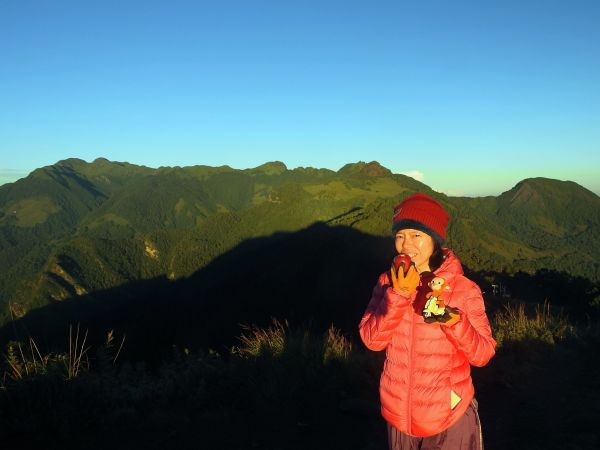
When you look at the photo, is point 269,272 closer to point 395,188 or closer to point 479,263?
point 479,263

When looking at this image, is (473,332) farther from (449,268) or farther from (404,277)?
(404,277)

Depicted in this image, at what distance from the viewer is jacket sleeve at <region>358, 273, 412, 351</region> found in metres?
2.88

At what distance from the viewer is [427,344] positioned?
9.89 ft

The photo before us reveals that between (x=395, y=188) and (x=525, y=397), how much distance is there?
17806 centimetres

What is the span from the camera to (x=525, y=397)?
19.9ft

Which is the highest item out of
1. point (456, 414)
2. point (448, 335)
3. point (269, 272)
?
point (448, 335)

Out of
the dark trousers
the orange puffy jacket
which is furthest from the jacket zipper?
the dark trousers

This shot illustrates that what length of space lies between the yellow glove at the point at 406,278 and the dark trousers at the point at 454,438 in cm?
94

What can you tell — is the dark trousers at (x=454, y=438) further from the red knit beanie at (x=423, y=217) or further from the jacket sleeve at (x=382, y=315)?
the red knit beanie at (x=423, y=217)

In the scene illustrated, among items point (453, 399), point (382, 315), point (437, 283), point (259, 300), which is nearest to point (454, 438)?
point (453, 399)

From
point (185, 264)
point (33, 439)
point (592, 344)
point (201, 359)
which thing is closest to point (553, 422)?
point (592, 344)

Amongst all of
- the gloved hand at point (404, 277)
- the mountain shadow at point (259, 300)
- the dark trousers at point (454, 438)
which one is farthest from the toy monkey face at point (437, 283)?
the mountain shadow at point (259, 300)

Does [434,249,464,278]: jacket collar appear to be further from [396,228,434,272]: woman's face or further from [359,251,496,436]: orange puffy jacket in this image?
[396,228,434,272]: woman's face

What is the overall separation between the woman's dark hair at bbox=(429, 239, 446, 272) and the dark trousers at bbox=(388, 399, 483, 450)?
2.88 feet
